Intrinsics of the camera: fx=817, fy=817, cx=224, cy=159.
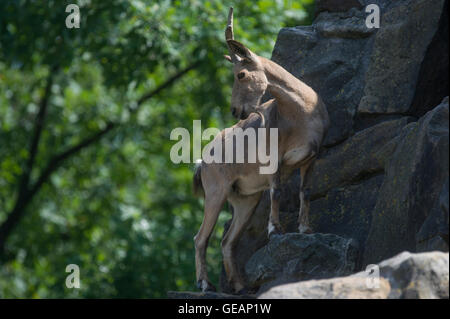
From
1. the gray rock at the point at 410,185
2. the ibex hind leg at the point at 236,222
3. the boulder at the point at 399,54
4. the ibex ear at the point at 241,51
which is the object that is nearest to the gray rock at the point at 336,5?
the boulder at the point at 399,54

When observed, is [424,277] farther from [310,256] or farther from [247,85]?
[247,85]

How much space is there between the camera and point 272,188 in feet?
23.9

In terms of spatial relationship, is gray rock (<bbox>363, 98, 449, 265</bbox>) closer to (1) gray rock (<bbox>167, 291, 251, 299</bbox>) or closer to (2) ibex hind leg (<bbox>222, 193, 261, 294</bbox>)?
(1) gray rock (<bbox>167, 291, 251, 299</bbox>)

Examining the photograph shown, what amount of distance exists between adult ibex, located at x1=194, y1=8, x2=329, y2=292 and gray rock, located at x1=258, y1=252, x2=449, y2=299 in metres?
1.90

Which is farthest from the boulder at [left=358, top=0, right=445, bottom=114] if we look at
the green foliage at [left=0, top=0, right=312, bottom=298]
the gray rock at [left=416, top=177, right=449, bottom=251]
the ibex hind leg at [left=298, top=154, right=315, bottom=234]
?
the green foliage at [left=0, top=0, right=312, bottom=298]

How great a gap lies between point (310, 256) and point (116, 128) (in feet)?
31.0

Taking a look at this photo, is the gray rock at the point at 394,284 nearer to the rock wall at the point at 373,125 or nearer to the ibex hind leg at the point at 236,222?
the rock wall at the point at 373,125

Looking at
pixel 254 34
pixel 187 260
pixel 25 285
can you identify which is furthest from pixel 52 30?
pixel 25 285

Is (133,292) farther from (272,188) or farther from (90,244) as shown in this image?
(272,188)

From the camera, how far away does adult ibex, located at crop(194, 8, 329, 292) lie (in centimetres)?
722

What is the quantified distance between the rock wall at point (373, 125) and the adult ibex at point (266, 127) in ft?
1.10

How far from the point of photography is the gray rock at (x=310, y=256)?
22.3 ft

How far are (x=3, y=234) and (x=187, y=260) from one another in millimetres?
4341
